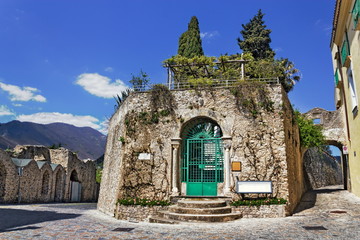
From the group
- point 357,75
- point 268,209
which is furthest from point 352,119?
point 268,209

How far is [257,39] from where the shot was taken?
26.0m

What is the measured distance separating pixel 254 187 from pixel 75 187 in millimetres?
23861

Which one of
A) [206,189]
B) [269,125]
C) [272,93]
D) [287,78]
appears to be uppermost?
[287,78]

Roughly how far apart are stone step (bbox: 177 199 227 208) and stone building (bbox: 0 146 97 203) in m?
15.1

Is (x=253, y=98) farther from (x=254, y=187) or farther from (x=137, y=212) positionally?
(x=137, y=212)

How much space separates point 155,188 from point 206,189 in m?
2.04

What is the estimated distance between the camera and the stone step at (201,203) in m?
10.6

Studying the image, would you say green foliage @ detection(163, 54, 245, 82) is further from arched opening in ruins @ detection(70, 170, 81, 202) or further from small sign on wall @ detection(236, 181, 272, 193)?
arched opening in ruins @ detection(70, 170, 81, 202)

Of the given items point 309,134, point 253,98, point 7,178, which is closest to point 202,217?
point 253,98

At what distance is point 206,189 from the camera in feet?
39.8

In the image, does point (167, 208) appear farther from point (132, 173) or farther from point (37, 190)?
point (37, 190)

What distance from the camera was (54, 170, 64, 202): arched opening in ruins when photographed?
27.7 metres

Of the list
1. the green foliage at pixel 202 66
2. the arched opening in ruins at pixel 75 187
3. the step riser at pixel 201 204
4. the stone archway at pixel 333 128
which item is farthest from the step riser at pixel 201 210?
the arched opening in ruins at pixel 75 187

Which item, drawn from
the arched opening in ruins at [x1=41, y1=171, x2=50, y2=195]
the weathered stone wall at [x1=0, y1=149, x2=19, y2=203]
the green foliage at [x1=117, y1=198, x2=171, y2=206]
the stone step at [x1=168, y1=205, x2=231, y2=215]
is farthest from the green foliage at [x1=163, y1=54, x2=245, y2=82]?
the arched opening in ruins at [x1=41, y1=171, x2=50, y2=195]
